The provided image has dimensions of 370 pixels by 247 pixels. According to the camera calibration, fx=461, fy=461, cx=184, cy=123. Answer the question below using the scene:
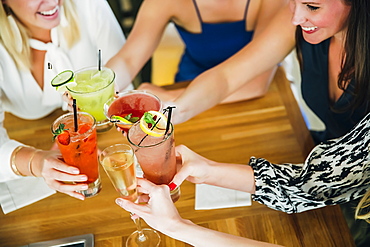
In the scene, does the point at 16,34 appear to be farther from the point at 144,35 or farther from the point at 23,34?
the point at 144,35

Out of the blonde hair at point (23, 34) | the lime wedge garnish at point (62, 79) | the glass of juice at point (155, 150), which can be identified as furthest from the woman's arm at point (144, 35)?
the glass of juice at point (155, 150)

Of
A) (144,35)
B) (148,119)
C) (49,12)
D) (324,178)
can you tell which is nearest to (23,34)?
(49,12)

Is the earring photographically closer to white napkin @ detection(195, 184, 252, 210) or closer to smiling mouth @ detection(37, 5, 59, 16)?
smiling mouth @ detection(37, 5, 59, 16)

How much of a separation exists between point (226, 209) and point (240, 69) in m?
0.67

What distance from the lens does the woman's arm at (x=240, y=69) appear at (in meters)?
1.93

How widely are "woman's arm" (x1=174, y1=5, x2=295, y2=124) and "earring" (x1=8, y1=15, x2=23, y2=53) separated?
802mm

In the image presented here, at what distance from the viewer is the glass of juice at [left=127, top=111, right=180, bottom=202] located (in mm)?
1330

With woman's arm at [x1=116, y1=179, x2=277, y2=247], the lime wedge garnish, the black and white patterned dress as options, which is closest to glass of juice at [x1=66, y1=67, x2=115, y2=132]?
the lime wedge garnish

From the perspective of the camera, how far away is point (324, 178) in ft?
5.15

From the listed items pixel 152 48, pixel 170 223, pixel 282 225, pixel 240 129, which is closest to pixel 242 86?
pixel 240 129

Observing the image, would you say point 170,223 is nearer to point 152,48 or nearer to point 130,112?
point 130,112

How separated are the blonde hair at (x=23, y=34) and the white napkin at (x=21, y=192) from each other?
62 cm

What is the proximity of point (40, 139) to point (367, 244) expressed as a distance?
4.57 ft

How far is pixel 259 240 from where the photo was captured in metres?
1.51
